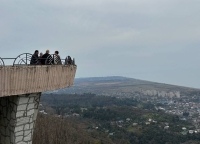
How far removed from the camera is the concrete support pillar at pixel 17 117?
806cm

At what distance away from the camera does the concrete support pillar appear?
26.5 feet

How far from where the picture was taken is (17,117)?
26.5 feet

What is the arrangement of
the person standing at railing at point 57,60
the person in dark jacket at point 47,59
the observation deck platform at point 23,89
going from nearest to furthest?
the observation deck platform at point 23,89
the person in dark jacket at point 47,59
the person standing at railing at point 57,60

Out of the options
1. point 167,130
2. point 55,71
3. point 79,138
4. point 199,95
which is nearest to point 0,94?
point 55,71

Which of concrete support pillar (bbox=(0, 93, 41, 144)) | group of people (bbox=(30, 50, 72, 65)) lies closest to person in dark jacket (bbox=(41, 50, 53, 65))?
group of people (bbox=(30, 50, 72, 65))

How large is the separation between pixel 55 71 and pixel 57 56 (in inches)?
24.1

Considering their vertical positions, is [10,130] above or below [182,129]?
above

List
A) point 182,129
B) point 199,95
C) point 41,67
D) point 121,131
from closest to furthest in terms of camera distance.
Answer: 1. point 41,67
2. point 121,131
3. point 182,129
4. point 199,95

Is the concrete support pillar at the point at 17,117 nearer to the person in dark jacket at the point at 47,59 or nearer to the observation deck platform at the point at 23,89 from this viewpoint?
the observation deck platform at the point at 23,89

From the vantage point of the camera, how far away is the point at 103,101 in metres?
134

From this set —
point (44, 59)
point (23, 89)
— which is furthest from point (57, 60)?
point (23, 89)

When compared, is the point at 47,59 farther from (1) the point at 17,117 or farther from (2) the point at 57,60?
(1) the point at 17,117

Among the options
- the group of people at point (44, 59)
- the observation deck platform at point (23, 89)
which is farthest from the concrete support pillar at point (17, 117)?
the group of people at point (44, 59)

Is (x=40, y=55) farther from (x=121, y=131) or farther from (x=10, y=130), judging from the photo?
(x=121, y=131)
